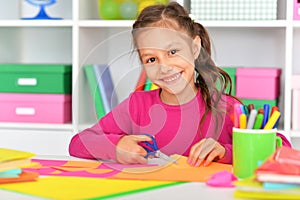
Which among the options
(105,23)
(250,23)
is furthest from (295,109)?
(105,23)

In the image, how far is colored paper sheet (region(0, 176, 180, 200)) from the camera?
3.00 feet

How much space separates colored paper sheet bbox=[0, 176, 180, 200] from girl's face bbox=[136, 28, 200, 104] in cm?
32

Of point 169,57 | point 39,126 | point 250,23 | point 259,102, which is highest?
point 250,23

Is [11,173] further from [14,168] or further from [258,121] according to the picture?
[258,121]

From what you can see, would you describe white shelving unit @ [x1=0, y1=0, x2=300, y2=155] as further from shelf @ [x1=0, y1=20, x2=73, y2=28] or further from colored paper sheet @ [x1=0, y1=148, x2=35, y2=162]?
colored paper sheet @ [x1=0, y1=148, x2=35, y2=162]

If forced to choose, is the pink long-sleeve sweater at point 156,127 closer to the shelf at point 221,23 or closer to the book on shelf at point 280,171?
the book on shelf at point 280,171

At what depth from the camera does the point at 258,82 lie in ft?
7.76

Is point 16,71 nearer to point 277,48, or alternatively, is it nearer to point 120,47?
point 120,47

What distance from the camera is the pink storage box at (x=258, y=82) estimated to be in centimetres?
235

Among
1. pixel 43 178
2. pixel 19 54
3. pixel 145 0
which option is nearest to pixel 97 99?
pixel 43 178

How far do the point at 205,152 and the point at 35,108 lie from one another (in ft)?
4.75

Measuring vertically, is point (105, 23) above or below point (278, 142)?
above

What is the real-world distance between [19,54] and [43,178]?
6.18ft

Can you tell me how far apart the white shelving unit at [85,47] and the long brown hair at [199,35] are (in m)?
0.75
